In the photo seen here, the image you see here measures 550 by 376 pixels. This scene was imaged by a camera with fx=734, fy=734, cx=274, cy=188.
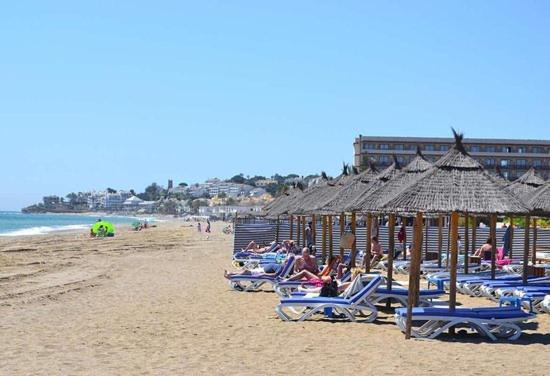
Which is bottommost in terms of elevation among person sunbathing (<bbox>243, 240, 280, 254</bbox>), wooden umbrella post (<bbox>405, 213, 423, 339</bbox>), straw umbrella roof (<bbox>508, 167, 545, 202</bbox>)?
person sunbathing (<bbox>243, 240, 280, 254</bbox>)

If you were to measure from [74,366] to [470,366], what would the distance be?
439 cm

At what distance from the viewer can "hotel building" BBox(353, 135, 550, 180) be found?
68.5 metres

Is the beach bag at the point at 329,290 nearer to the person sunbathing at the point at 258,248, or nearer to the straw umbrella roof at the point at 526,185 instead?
the straw umbrella roof at the point at 526,185

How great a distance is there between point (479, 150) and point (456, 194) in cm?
6185

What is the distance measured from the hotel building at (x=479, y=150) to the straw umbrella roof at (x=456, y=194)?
5750cm

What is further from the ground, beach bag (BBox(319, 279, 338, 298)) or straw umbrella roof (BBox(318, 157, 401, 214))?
straw umbrella roof (BBox(318, 157, 401, 214))

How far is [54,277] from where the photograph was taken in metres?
20.5

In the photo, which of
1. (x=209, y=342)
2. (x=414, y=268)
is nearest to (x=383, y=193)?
(x=414, y=268)

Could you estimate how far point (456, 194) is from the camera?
10.0 meters

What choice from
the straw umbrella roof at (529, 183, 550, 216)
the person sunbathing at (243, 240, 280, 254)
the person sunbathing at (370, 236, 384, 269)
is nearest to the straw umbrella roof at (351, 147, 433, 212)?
the straw umbrella roof at (529, 183, 550, 216)

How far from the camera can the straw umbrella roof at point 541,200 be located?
47.8 ft

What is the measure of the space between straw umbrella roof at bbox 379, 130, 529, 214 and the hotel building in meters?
57.5

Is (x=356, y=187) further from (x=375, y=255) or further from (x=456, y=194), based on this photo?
(x=456, y=194)

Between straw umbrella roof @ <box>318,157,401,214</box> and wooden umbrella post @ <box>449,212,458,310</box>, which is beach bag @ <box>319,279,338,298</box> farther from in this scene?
straw umbrella roof @ <box>318,157,401,214</box>
